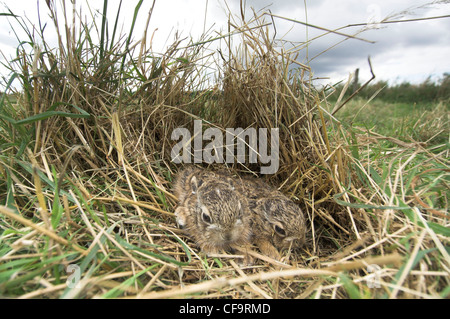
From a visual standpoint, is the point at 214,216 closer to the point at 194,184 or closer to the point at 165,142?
the point at 194,184

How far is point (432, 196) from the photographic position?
187 centimetres

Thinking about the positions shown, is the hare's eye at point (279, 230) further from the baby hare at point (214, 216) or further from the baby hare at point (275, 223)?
the baby hare at point (214, 216)

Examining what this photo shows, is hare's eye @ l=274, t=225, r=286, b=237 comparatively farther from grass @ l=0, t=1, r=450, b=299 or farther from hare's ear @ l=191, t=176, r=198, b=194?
hare's ear @ l=191, t=176, r=198, b=194

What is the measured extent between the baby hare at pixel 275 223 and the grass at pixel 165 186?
0.40 feet

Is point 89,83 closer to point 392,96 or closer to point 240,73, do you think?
point 240,73

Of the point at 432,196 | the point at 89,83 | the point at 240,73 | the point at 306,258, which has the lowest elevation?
the point at 306,258

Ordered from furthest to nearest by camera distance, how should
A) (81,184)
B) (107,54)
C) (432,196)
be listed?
(107,54) → (81,184) → (432,196)

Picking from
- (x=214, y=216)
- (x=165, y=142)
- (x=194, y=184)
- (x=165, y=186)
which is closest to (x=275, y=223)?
(x=214, y=216)

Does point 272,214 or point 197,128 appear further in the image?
point 197,128

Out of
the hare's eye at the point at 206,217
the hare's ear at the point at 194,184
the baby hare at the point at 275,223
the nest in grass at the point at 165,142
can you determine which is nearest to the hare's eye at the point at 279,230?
the baby hare at the point at 275,223
